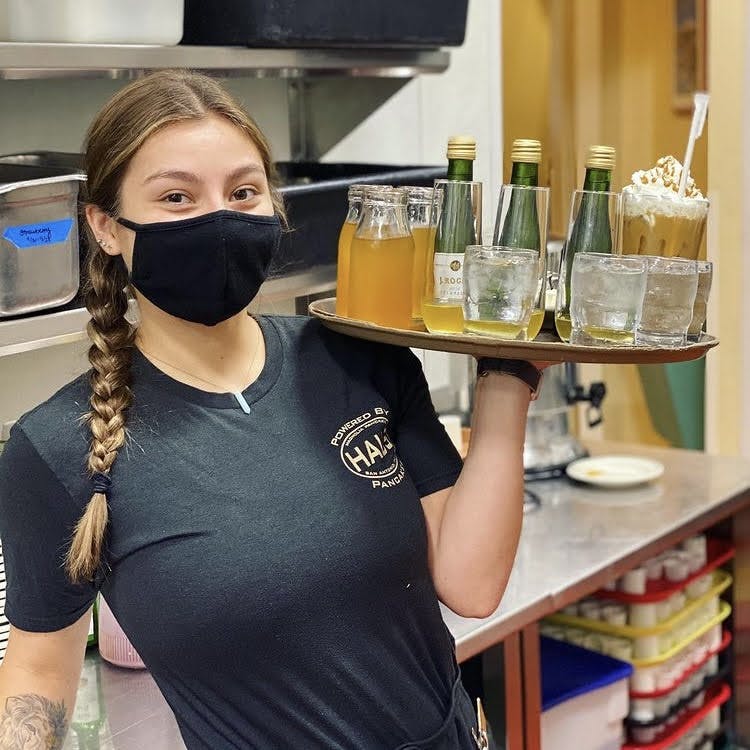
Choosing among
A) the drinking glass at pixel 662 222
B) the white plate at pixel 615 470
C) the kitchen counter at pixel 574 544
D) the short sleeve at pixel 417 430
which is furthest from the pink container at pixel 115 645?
the white plate at pixel 615 470

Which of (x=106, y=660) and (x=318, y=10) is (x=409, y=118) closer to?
(x=318, y=10)

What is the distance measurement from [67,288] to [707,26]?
256cm

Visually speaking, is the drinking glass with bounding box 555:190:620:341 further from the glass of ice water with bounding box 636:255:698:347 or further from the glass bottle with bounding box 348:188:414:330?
the glass bottle with bounding box 348:188:414:330

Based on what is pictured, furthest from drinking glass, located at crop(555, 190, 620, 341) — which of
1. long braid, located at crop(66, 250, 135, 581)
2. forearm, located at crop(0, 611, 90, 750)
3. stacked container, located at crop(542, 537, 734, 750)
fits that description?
stacked container, located at crop(542, 537, 734, 750)

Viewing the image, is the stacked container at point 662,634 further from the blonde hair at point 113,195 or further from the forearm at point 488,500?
the blonde hair at point 113,195

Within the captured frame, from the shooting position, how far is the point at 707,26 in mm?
3646

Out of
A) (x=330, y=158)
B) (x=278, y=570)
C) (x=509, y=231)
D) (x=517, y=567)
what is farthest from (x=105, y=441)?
(x=330, y=158)

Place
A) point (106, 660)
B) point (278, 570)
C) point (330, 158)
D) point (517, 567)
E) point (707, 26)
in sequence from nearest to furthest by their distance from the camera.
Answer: point (278, 570)
point (106, 660)
point (517, 567)
point (330, 158)
point (707, 26)

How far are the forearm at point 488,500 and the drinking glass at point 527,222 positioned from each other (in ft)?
0.27

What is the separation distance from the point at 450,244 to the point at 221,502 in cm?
38

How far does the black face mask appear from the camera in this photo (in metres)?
1.31

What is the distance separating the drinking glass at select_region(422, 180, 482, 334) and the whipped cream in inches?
6.8

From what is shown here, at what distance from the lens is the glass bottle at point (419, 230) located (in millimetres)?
1436

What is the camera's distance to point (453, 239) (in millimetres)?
1399
